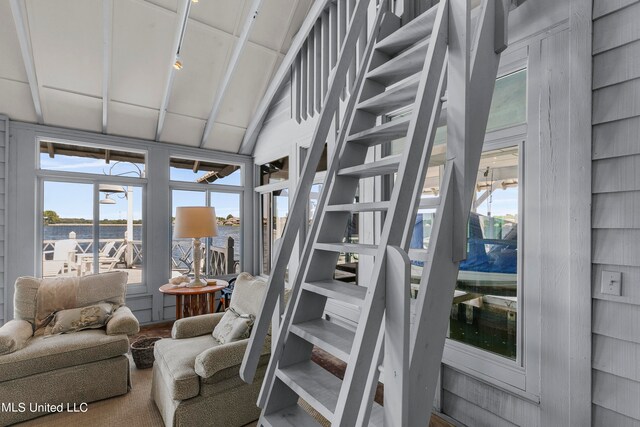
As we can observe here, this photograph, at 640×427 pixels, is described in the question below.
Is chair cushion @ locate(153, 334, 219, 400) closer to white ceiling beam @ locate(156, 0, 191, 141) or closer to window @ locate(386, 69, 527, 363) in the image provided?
window @ locate(386, 69, 527, 363)

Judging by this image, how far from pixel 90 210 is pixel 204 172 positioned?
5.34 ft

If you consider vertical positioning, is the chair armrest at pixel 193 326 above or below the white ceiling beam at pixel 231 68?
below

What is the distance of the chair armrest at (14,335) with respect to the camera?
2348 mm

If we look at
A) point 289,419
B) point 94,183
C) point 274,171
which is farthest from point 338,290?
point 94,183

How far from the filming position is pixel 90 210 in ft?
13.8

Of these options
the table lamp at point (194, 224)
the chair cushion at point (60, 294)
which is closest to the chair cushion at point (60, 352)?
the chair cushion at point (60, 294)

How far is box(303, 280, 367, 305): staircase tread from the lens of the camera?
126 cm

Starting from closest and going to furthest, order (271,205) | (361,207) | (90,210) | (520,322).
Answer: (361,207) < (520,322) < (90,210) < (271,205)

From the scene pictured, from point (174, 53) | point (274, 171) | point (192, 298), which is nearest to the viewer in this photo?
point (174, 53)

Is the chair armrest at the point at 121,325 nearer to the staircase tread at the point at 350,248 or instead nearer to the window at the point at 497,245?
the staircase tread at the point at 350,248

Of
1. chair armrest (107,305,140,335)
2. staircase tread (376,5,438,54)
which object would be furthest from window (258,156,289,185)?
staircase tread (376,5,438,54)

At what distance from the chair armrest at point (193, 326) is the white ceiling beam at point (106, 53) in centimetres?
289

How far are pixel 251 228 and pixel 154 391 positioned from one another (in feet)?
10.1

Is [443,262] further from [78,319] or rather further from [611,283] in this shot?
[78,319]
